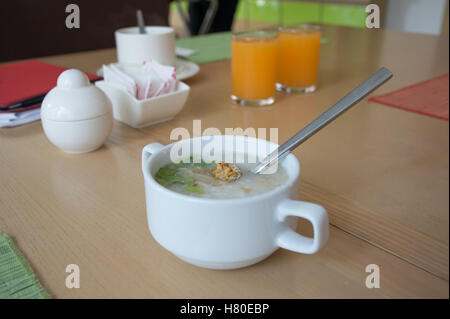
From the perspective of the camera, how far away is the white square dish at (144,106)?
0.61 metres

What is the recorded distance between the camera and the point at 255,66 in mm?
702

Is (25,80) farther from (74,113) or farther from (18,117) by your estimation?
(74,113)

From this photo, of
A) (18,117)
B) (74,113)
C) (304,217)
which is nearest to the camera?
(304,217)

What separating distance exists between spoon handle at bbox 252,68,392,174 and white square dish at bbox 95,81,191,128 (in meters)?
0.29

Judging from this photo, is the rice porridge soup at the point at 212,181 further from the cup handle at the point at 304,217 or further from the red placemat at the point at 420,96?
the red placemat at the point at 420,96

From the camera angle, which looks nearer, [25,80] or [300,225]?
[300,225]

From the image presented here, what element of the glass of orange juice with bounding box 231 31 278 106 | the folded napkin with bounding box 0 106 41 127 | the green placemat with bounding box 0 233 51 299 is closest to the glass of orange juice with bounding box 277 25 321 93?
the glass of orange juice with bounding box 231 31 278 106

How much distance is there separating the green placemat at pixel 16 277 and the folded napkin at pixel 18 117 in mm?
318

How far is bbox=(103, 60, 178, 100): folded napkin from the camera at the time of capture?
24.4 inches

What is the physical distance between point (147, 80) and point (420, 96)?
0.42m

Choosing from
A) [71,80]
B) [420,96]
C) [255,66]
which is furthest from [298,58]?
[71,80]

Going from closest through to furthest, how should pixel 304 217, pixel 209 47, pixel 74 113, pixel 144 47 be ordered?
pixel 304 217 → pixel 74 113 → pixel 144 47 → pixel 209 47

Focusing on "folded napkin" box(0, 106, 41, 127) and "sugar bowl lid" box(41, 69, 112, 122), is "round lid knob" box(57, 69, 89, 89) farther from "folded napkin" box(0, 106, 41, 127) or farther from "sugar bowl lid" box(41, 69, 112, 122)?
"folded napkin" box(0, 106, 41, 127)

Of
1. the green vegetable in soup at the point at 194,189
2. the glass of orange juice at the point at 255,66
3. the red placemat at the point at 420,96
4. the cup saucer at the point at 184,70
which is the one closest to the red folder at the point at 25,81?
the cup saucer at the point at 184,70
